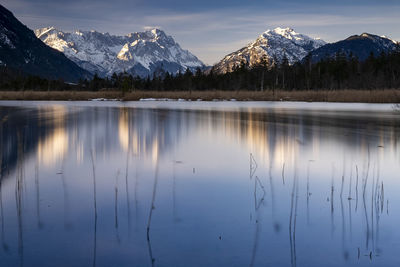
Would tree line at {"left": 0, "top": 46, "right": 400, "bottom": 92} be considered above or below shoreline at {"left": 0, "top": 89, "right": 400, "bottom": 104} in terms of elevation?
above

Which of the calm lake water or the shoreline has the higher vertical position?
the shoreline

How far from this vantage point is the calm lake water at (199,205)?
4766 mm

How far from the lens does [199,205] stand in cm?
664

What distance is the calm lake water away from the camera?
15.6ft

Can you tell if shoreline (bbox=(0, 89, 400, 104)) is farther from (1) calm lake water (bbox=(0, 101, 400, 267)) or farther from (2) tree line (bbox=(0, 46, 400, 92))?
(1) calm lake water (bbox=(0, 101, 400, 267))

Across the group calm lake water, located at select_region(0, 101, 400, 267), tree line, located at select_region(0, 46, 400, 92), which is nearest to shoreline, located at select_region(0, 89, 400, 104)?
tree line, located at select_region(0, 46, 400, 92)

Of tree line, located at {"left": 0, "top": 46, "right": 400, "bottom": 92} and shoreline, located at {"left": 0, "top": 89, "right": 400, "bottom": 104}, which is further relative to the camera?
tree line, located at {"left": 0, "top": 46, "right": 400, "bottom": 92}

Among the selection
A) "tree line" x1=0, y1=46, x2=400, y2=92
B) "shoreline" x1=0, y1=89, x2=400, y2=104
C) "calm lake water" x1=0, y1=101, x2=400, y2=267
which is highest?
"tree line" x1=0, y1=46, x2=400, y2=92

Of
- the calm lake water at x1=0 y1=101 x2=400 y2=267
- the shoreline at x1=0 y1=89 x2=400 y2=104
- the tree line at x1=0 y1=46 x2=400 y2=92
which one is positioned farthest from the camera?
the tree line at x1=0 y1=46 x2=400 y2=92

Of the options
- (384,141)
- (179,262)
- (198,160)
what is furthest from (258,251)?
(384,141)

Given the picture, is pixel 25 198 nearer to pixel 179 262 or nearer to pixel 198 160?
pixel 179 262

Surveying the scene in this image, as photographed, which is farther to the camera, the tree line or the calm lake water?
the tree line

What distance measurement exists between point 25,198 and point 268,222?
13.2 feet

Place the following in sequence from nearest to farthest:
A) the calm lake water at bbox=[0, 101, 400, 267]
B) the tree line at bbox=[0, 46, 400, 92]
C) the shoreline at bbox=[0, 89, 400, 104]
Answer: the calm lake water at bbox=[0, 101, 400, 267] < the shoreline at bbox=[0, 89, 400, 104] < the tree line at bbox=[0, 46, 400, 92]
